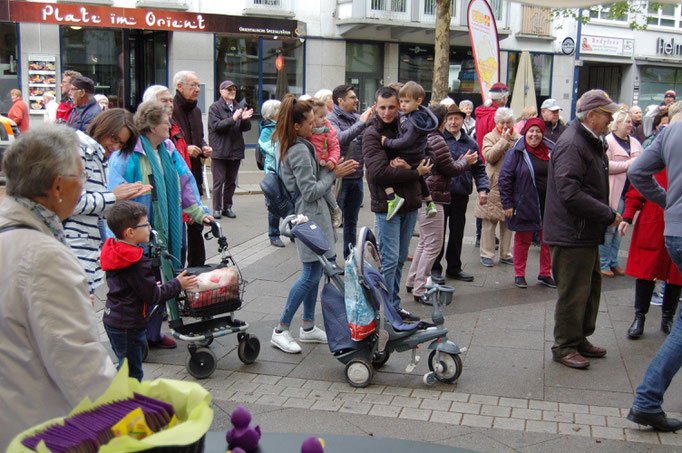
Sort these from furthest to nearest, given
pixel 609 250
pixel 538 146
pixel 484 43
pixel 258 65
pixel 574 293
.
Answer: pixel 258 65
pixel 484 43
pixel 609 250
pixel 538 146
pixel 574 293

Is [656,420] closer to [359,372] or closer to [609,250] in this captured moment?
[359,372]

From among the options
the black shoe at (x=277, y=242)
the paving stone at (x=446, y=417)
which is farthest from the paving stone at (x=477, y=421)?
the black shoe at (x=277, y=242)

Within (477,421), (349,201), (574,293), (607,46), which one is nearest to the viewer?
(477,421)

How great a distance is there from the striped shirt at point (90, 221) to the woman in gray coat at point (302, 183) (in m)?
1.36

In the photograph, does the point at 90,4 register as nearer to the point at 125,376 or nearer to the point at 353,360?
the point at 353,360

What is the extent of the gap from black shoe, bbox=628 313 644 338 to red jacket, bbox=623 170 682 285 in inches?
13.6

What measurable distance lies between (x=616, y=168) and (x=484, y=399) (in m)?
4.33

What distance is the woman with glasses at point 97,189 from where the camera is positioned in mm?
4812

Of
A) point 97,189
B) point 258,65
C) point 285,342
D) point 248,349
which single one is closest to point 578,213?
point 285,342

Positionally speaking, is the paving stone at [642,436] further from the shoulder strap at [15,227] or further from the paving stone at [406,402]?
the shoulder strap at [15,227]

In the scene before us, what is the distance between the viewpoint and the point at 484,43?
12.4 m

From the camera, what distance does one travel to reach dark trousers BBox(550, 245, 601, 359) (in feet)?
16.6

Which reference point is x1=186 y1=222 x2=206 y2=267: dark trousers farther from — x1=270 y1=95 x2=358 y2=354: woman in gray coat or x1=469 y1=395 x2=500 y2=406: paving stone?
x1=469 y1=395 x2=500 y2=406: paving stone

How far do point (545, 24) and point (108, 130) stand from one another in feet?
82.3
